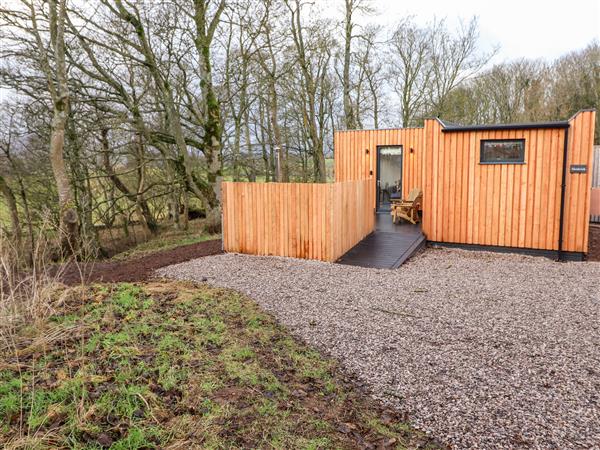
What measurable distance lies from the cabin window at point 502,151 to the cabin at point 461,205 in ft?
0.06

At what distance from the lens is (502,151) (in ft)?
28.2

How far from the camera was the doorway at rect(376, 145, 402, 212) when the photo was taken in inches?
462

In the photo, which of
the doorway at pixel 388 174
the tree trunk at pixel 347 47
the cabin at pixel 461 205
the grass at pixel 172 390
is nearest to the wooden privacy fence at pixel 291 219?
the cabin at pixel 461 205

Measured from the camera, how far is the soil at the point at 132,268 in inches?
245

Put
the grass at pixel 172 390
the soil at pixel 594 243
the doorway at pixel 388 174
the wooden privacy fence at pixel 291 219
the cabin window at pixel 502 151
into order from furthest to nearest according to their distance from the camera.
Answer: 1. the doorway at pixel 388 174
2. the soil at pixel 594 243
3. the cabin window at pixel 502 151
4. the wooden privacy fence at pixel 291 219
5. the grass at pixel 172 390

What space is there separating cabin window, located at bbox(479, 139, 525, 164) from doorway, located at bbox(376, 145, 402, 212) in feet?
10.2

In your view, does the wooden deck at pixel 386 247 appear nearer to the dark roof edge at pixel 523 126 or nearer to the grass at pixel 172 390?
the dark roof edge at pixel 523 126

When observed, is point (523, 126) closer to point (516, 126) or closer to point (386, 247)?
point (516, 126)

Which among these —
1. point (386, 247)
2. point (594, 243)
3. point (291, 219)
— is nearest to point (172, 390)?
point (291, 219)

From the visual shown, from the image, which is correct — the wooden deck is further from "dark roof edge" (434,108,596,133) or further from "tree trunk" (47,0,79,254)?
"tree trunk" (47,0,79,254)

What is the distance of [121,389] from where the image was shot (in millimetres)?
2648

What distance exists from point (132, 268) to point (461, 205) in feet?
22.0

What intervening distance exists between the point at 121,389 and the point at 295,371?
4.33 feet

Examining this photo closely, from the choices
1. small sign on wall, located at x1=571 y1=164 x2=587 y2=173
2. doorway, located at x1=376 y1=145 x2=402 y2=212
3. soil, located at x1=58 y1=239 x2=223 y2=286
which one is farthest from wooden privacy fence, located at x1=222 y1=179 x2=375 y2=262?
small sign on wall, located at x1=571 y1=164 x2=587 y2=173
